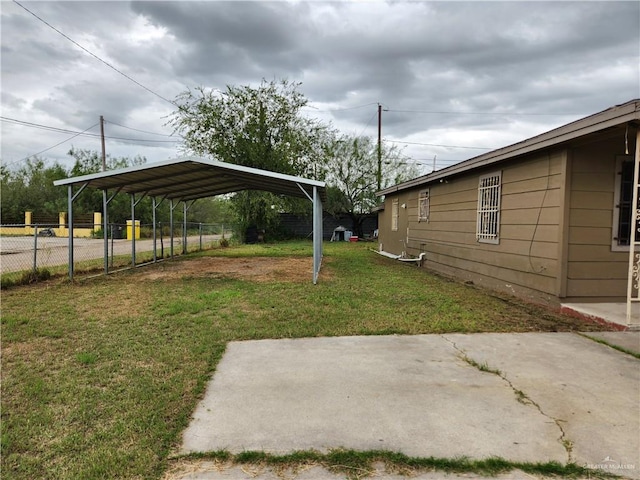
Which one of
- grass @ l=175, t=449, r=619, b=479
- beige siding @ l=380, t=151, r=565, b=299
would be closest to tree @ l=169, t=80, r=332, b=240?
beige siding @ l=380, t=151, r=565, b=299

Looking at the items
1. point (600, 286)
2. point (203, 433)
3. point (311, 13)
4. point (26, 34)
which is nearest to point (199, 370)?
point (203, 433)

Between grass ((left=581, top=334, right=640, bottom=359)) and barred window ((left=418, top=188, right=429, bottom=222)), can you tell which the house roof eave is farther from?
barred window ((left=418, top=188, right=429, bottom=222))

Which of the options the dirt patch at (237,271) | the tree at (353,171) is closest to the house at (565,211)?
the dirt patch at (237,271)

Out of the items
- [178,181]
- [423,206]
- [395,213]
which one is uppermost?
[178,181]

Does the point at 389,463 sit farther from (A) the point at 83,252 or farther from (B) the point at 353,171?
(B) the point at 353,171

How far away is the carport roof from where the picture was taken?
310 inches

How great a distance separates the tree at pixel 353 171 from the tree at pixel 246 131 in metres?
2.81

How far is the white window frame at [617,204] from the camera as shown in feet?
17.0

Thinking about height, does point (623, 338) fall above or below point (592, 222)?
below

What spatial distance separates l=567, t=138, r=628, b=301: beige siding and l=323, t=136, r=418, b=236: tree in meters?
17.4

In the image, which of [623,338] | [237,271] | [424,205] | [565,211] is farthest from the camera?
[424,205]

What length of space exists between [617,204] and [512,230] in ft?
4.84

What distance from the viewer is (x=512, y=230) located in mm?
6363

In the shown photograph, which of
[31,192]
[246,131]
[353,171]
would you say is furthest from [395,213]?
[31,192]
